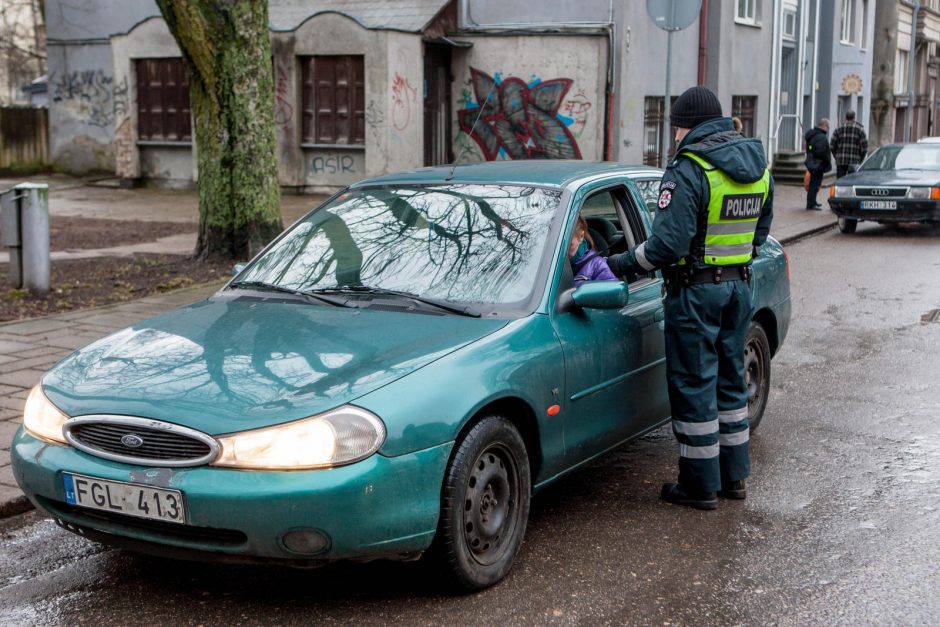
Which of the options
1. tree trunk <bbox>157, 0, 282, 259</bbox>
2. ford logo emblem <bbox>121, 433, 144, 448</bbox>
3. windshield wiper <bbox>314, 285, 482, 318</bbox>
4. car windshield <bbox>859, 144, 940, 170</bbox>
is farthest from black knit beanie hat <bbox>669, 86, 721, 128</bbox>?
car windshield <bbox>859, 144, 940, 170</bbox>

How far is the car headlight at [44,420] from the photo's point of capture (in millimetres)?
4062

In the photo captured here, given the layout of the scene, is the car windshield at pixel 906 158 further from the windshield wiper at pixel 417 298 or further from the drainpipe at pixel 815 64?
the windshield wiper at pixel 417 298

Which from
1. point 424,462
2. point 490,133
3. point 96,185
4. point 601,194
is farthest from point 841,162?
point 424,462

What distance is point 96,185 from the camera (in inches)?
934

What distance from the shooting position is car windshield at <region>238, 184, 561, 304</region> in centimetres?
480

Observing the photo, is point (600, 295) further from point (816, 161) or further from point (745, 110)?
point (745, 110)

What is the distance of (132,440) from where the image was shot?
12.6 ft

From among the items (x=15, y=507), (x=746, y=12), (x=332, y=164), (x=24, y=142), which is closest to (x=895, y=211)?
(x=332, y=164)

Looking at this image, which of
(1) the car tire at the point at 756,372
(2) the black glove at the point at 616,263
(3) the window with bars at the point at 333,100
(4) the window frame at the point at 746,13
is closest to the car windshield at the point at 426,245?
(2) the black glove at the point at 616,263

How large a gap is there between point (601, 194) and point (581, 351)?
1054 mm

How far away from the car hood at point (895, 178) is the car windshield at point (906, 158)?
0.92ft

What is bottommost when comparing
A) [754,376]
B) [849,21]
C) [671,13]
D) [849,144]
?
[754,376]

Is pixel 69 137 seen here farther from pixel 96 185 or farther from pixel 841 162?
pixel 841 162

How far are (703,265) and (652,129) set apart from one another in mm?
18498
